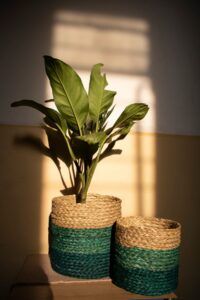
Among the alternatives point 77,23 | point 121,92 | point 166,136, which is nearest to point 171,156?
point 166,136

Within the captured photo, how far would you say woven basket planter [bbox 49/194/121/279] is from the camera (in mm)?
1041

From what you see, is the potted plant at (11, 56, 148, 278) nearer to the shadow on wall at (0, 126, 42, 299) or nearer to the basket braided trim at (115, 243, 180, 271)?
the basket braided trim at (115, 243, 180, 271)

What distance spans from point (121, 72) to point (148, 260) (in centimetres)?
85

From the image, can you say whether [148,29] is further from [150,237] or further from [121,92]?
[150,237]

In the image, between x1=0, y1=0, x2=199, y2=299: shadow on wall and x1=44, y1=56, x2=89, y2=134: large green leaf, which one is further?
x1=0, y1=0, x2=199, y2=299: shadow on wall

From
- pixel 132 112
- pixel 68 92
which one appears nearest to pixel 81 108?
pixel 68 92

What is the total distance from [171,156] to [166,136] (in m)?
0.10

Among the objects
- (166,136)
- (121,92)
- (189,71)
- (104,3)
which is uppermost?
(104,3)

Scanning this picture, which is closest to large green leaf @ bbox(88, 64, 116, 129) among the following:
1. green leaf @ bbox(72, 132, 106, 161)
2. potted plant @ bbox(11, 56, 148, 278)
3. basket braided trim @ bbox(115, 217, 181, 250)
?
potted plant @ bbox(11, 56, 148, 278)

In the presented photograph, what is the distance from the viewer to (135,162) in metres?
1.39

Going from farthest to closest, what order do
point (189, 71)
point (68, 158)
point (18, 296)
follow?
point (189, 71)
point (68, 158)
point (18, 296)

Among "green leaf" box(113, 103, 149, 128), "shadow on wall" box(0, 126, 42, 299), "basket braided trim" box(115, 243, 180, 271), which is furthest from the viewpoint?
"shadow on wall" box(0, 126, 42, 299)

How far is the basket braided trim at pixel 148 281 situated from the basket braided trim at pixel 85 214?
0.18 m

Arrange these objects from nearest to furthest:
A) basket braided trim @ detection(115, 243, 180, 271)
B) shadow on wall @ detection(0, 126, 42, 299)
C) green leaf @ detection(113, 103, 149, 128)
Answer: basket braided trim @ detection(115, 243, 180, 271)
green leaf @ detection(113, 103, 149, 128)
shadow on wall @ detection(0, 126, 42, 299)
